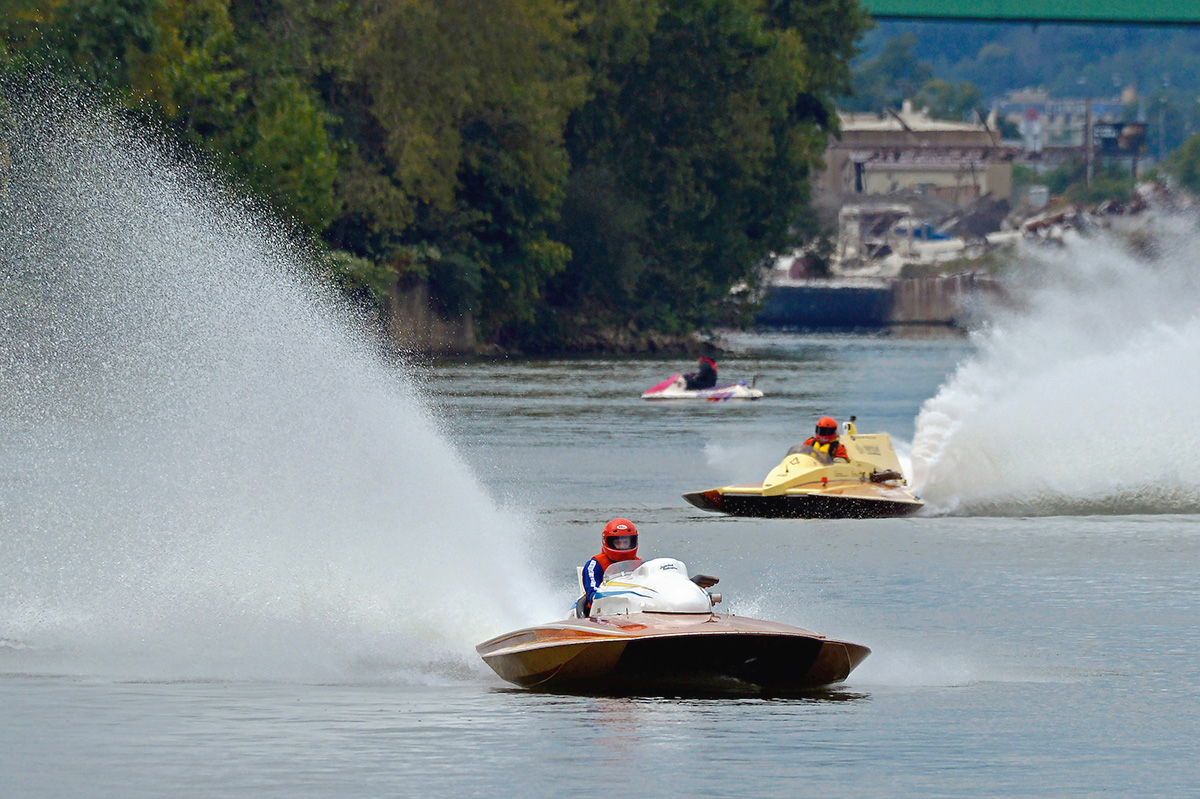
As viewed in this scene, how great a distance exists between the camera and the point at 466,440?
43469 millimetres

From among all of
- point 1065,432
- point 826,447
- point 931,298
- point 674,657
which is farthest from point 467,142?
point 931,298

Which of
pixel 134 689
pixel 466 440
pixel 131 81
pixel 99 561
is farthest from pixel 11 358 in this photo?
pixel 134 689

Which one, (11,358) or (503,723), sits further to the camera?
(11,358)

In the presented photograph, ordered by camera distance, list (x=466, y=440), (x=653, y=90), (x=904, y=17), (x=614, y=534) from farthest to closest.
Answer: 1. (x=653, y=90)
2. (x=904, y=17)
3. (x=466, y=440)
4. (x=614, y=534)

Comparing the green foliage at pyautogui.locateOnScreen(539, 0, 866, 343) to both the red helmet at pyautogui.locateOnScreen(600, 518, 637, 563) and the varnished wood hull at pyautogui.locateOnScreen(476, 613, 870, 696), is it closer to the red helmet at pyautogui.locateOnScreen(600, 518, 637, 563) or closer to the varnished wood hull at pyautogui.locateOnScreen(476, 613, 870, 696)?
the red helmet at pyautogui.locateOnScreen(600, 518, 637, 563)

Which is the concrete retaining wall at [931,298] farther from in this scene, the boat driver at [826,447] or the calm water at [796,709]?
the calm water at [796,709]

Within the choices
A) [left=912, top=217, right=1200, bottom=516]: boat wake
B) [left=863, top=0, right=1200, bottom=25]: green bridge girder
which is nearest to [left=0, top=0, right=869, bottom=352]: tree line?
[left=863, top=0, right=1200, bottom=25]: green bridge girder

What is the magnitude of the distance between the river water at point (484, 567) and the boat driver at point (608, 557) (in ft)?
2.44

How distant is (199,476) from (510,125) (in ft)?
183

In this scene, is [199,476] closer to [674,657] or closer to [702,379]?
[674,657]

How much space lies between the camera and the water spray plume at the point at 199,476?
19.5 metres

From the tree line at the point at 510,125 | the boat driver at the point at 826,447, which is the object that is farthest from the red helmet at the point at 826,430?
the tree line at the point at 510,125

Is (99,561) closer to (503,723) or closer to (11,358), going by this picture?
(503,723)

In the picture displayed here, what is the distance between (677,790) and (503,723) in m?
2.31
